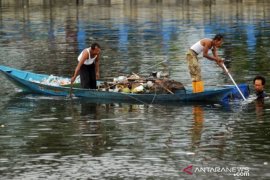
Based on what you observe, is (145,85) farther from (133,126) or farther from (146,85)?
(133,126)

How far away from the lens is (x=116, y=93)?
2377 cm

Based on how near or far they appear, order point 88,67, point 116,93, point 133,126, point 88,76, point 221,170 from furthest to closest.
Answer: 1. point 88,76
2. point 88,67
3. point 116,93
4. point 133,126
5. point 221,170

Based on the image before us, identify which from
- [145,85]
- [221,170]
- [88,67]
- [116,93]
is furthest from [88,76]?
[221,170]

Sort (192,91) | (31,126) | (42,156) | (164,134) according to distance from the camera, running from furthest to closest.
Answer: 1. (192,91)
2. (31,126)
3. (164,134)
4. (42,156)

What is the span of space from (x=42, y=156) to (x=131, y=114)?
17.2 ft

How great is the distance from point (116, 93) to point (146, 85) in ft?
2.79

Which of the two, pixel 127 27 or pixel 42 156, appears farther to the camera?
pixel 127 27

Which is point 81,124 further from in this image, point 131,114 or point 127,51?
point 127,51

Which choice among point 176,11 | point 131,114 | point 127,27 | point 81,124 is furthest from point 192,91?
point 176,11

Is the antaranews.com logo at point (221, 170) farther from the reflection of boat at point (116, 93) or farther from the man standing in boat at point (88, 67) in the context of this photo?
the man standing in boat at point (88, 67)

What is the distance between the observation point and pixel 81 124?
67.8ft

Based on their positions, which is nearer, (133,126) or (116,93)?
(133,126)

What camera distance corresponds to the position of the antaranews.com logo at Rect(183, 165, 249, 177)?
15.3 m

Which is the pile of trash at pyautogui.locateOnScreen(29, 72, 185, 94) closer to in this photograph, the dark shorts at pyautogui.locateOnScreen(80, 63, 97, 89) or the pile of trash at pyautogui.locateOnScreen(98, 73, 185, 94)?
the pile of trash at pyautogui.locateOnScreen(98, 73, 185, 94)
